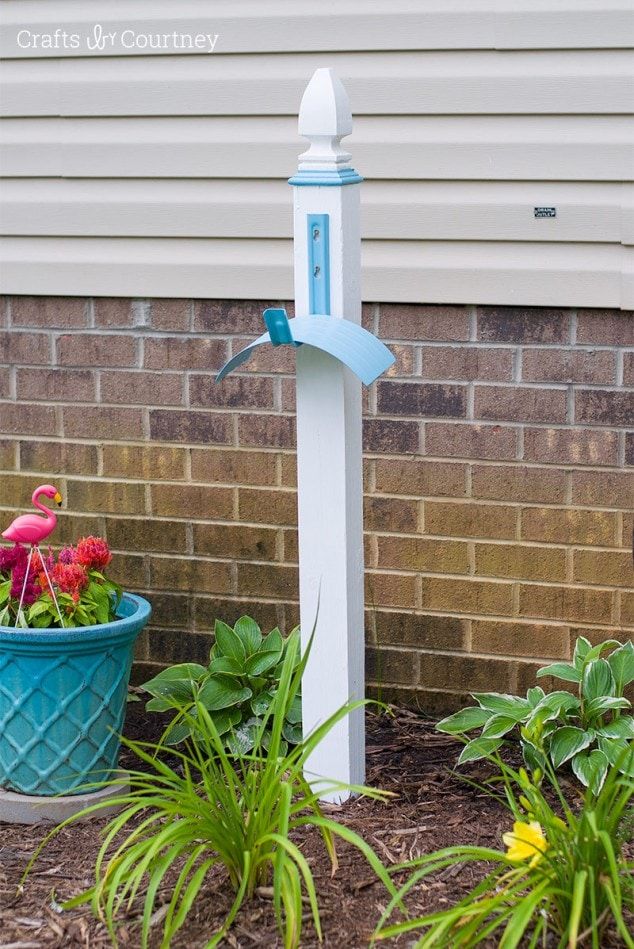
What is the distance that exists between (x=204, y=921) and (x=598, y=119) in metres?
2.32

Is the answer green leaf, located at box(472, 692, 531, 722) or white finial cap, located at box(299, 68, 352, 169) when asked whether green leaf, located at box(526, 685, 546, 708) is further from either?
white finial cap, located at box(299, 68, 352, 169)

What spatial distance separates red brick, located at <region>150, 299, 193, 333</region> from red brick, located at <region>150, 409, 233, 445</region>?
10.2 inches

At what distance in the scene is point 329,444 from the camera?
3.15 meters

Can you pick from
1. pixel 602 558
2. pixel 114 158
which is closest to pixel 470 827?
pixel 602 558

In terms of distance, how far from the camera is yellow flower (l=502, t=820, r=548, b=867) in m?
2.46

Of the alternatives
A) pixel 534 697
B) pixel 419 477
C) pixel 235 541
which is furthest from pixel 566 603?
pixel 235 541

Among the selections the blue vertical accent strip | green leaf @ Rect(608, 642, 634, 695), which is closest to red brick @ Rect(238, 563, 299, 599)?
green leaf @ Rect(608, 642, 634, 695)

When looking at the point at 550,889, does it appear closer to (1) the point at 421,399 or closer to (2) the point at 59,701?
(2) the point at 59,701

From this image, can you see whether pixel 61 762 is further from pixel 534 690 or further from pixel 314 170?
pixel 314 170

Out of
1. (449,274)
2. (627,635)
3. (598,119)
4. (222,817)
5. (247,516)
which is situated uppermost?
(598,119)

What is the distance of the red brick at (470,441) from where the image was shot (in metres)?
3.79

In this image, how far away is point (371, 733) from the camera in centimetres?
384

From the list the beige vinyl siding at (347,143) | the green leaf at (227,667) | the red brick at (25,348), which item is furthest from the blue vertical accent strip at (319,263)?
the red brick at (25,348)

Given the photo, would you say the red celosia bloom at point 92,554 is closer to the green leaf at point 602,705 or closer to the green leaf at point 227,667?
the green leaf at point 227,667
